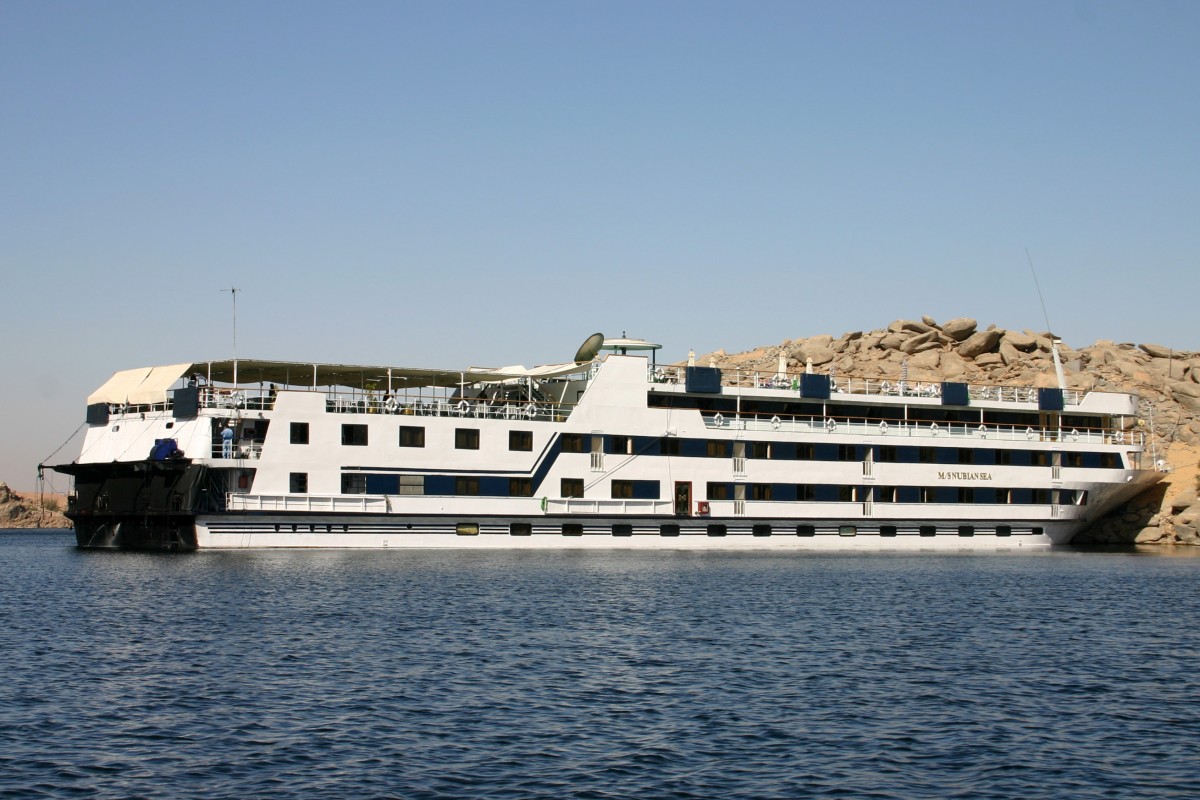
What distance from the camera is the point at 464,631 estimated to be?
1053 inches

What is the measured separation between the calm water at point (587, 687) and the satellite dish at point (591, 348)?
49.0ft

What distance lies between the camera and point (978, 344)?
8962 cm

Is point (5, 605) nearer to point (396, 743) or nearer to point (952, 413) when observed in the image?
point (396, 743)

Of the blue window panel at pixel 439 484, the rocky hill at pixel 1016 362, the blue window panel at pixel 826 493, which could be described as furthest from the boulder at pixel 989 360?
the blue window panel at pixel 439 484

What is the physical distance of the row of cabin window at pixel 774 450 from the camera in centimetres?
4575

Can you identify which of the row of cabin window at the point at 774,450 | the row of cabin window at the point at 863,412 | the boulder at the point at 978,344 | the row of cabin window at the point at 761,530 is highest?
the boulder at the point at 978,344

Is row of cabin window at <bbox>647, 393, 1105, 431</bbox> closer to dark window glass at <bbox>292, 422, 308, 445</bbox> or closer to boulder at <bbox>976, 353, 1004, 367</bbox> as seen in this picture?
dark window glass at <bbox>292, 422, 308, 445</bbox>

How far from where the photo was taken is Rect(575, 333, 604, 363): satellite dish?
50750 millimetres

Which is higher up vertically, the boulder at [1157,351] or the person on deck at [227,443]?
the boulder at [1157,351]

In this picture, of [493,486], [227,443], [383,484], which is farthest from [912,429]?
[227,443]

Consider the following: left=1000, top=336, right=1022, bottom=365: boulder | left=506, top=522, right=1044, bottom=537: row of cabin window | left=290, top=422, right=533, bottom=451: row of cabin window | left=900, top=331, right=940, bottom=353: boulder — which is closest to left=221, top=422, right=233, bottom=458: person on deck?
left=290, top=422, right=533, bottom=451: row of cabin window

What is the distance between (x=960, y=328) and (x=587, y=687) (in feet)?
251

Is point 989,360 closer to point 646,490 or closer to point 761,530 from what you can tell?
point 761,530

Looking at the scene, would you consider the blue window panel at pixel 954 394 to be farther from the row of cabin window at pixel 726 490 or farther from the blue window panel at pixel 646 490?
the blue window panel at pixel 646 490
